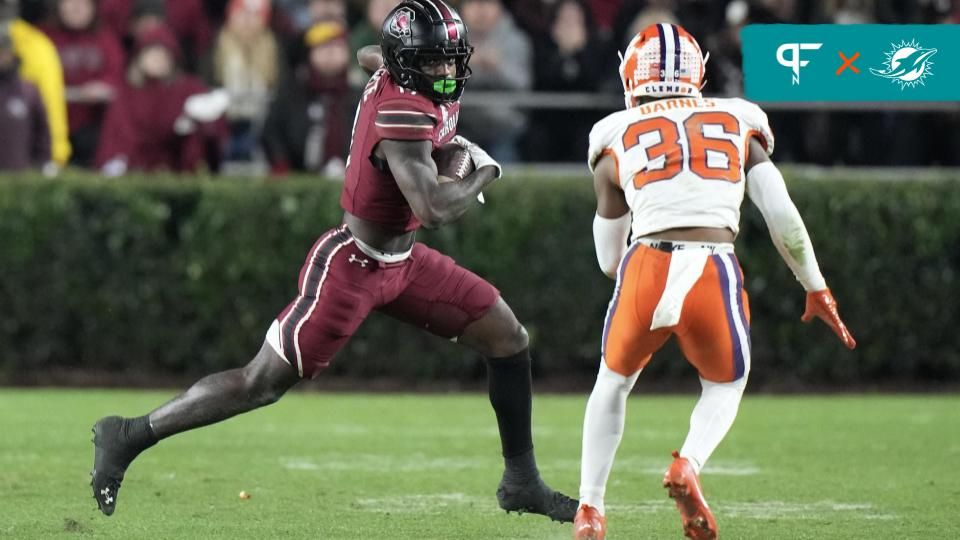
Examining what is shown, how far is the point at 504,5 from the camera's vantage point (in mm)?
13805

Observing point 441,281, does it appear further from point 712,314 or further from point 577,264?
point 577,264

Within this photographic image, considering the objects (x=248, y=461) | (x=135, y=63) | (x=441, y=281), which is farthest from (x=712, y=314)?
(x=135, y=63)

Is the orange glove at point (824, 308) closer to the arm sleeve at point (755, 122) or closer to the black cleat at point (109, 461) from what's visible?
the arm sleeve at point (755, 122)

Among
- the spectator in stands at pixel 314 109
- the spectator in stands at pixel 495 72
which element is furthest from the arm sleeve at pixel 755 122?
the spectator in stands at pixel 495 72

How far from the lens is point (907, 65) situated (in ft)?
26.3

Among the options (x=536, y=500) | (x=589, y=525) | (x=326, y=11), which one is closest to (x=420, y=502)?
(x=536, y=500)

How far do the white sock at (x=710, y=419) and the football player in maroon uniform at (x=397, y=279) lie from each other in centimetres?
92

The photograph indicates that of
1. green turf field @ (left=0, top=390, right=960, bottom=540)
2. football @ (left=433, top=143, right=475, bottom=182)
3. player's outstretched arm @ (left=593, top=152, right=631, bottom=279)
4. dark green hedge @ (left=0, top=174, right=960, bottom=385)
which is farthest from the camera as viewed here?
dark green hedge @ (left=0, top=174, right=960, bottom=385)

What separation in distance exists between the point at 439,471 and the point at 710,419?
256 cm

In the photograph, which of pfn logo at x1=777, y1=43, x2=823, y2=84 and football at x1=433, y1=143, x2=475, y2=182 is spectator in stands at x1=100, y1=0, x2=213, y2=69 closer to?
pfn logo at x1=777, y1=43, x2=823, y2=84

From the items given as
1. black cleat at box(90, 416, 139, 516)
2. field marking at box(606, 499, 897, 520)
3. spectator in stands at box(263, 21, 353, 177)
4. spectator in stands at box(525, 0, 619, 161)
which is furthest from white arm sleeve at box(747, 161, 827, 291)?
spectator in stands at box(525, 0, 619, 161)

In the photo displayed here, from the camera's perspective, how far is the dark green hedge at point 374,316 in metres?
12.0

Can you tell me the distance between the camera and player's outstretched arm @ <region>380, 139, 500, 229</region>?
5.83 metres

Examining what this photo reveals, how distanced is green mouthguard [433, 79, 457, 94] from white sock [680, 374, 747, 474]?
136 cm
